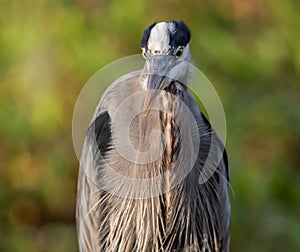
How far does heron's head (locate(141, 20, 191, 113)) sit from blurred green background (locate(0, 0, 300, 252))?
1624mm

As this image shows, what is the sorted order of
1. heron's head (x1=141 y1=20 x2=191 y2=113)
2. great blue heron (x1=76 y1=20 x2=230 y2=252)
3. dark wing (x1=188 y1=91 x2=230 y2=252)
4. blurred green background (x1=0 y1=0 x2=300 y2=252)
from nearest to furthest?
1. heron's head (x1=141 y1=20 x2=191 y2=113)
2. great blue heron (x1=76 y1=20 x2=230 y2=252)
3. dark wing (x1=188 y1=91 x2=230 y2=252)
4. blurred green background (x1=0 y1=0 x2=300 y2=252)

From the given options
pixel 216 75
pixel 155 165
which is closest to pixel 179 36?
pixel 155 165

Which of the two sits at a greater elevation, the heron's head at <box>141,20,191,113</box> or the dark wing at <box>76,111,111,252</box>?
the heron's head at <box>141,20,191,113</box>

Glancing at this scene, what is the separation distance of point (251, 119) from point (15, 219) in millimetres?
1654

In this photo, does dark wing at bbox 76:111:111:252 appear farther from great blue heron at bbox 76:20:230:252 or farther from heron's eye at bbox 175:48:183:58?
heron's eye at bbox 175:48:183:58

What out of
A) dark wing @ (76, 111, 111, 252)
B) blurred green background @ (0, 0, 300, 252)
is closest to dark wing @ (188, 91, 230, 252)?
dark wing @ (76, 111, 111, 252)

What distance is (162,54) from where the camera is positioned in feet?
8.59

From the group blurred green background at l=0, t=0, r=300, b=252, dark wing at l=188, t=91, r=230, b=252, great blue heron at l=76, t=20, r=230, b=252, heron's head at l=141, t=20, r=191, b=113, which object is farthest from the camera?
blurred green background at l=0, t=0, r=300, b=252

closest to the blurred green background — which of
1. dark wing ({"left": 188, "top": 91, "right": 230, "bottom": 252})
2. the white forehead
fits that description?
dark wing ({"left": 188, "top": 91, "right": 230, "bottom": 252})

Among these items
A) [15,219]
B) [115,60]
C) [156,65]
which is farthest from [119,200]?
[15,219]

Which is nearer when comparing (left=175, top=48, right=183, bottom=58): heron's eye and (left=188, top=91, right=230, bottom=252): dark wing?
(left=175, top=48, right=183, bottom=58): heron's eye

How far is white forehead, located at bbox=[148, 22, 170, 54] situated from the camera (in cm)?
262

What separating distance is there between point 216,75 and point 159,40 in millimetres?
1860

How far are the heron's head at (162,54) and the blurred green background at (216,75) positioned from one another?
1.62 metres
